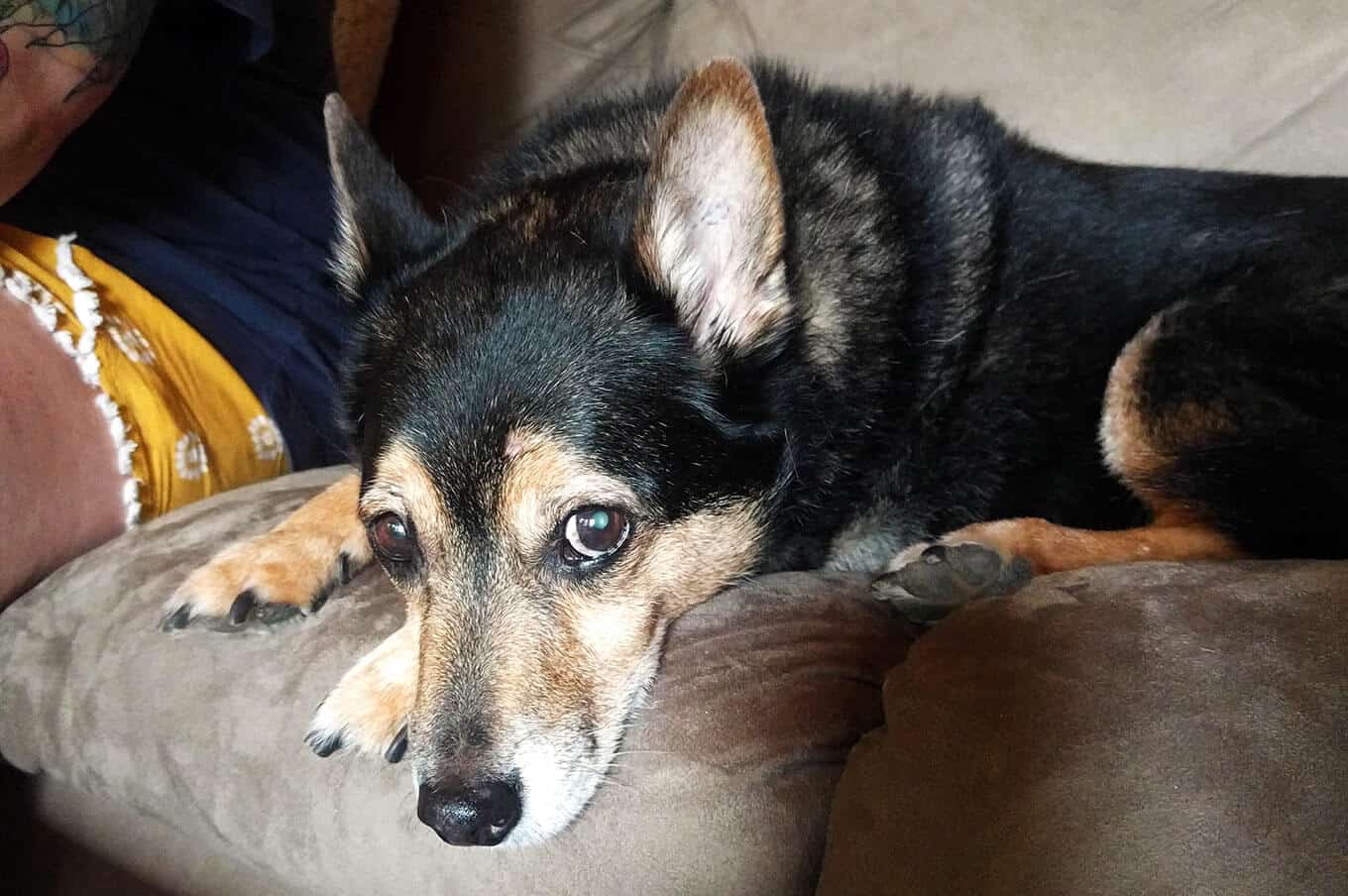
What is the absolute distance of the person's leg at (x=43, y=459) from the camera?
59.3 inches

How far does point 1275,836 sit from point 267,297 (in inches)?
75.9

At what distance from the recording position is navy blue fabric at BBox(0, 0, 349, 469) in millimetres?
1864

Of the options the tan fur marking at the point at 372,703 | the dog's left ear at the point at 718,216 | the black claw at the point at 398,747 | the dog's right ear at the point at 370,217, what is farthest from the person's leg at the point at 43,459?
the dog's left ear at the point at 718,216

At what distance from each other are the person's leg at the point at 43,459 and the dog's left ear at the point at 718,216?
1028 millimetres

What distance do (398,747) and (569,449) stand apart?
49cm

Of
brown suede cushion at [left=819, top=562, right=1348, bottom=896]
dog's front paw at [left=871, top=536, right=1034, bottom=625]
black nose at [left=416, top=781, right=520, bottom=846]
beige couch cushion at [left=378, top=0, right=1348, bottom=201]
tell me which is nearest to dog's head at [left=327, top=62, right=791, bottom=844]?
black nose at [left=416, top=781, right=520, bottom=846]

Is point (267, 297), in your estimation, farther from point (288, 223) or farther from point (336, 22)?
point (336, 22)

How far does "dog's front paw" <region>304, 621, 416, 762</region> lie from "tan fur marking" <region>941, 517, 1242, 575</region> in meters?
0.88

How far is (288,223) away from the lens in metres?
2.13

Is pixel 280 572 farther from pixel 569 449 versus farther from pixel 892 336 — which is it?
pixel 892 336

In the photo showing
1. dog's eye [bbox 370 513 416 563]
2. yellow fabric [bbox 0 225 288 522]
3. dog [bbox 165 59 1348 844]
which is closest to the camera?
dog [bbox 165 59 1348 844]

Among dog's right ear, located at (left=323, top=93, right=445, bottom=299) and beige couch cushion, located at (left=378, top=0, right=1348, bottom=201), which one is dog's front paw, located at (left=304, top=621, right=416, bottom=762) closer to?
dog's right ear, located at (left=323, top=93, right=445, bottom=299)

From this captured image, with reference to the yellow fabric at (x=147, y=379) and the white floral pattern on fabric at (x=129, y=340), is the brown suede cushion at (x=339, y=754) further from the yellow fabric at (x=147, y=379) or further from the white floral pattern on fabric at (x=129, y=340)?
the white floral pattern on fabric at (x=129, y=340)

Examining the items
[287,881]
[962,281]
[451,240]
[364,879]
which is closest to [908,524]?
[962,281]
